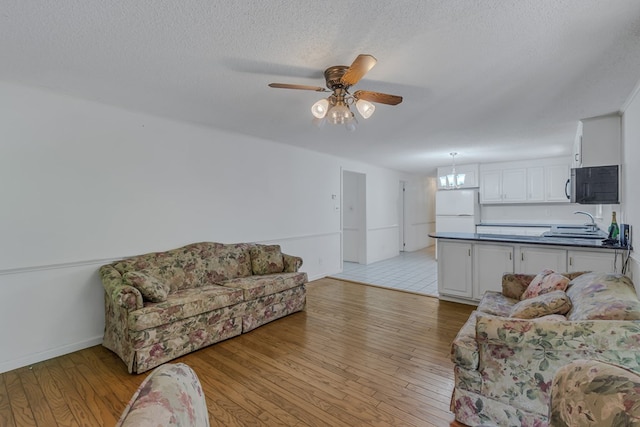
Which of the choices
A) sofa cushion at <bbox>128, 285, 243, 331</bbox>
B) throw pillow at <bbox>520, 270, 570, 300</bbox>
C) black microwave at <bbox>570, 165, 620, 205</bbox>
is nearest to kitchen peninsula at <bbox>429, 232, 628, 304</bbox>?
black microwave at <bbox>570, 165, 620, 205</bbox>

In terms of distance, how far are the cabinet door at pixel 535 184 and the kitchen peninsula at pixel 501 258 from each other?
2.76 meters

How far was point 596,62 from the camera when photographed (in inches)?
86.0

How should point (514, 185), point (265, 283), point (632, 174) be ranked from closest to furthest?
point (632, 174), point (265, 283), point (514, 185)

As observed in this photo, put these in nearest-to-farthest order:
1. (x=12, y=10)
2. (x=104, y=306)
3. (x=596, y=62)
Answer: (x=12, y=10), (x=596, y=62), (x=104, y=306)

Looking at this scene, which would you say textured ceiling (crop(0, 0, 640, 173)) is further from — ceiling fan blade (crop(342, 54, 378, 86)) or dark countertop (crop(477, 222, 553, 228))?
dark countertop (crop(477, 222, 553, 228))

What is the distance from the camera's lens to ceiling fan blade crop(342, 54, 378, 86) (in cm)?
175

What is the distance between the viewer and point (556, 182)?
6039 millimetres

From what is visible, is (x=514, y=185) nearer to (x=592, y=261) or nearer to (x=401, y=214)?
(x=401, y=214)

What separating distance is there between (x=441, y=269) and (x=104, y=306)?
4.15 meters

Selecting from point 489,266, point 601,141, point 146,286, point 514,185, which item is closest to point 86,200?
point 146,286

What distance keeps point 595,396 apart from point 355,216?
6311 millimetres

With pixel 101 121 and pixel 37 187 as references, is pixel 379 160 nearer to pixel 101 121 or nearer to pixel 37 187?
pixel 101 121

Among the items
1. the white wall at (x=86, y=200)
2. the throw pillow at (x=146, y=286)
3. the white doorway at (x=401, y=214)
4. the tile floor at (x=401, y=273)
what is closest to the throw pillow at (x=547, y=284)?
the tile floor at (x=401, y=273)

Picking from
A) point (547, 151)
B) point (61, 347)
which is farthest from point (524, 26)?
point (547, 151)
